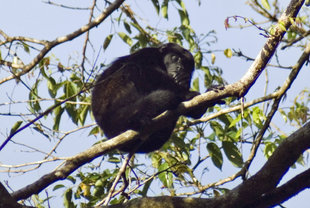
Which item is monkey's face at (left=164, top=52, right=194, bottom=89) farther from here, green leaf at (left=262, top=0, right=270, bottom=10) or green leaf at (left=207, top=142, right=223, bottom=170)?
green leaf at (left=262, top=0, right=270, bottom=10)

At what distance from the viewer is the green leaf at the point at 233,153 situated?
400cm

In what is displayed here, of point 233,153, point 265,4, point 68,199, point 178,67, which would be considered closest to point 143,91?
point 178,67

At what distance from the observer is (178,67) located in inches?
205

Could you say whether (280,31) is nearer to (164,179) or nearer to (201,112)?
(201,112)

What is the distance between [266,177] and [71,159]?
3.84 ft

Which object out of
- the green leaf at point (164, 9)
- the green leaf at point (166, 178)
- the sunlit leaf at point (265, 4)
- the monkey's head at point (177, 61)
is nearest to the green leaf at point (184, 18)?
the green leaf at point (164, 9)

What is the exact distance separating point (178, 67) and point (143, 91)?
67 cm

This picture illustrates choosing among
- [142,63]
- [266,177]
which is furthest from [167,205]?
[142,63]

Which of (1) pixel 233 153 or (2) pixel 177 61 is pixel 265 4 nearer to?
(1) pixel 233 153

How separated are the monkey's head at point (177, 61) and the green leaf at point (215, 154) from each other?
1138mm

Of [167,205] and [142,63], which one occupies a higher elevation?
[142,63]

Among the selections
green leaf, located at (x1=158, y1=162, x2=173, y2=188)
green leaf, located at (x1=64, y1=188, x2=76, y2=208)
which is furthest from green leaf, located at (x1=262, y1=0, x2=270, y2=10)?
green leaf, located at (x1=64, y1=188, x2=76, y2=208)

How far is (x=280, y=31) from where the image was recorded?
11.9 ft

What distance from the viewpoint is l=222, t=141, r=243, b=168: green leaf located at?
4.00m
